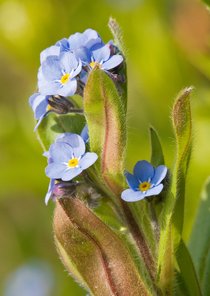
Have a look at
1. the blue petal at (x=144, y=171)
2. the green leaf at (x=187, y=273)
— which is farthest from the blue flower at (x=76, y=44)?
the green leaf at (x=187, y=273)

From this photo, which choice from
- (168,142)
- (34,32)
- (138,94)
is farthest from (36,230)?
(168,142)

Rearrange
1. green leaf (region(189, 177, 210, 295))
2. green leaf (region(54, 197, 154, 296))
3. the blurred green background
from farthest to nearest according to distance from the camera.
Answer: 1. the blurred green background
2. green leaf (region(189, 177, 210, 295))
3. green leaf (region(54, 197, 154, 296))

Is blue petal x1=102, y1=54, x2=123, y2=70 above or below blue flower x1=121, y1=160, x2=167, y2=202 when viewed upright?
above

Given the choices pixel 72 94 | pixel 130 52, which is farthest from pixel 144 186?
pixel 130 52

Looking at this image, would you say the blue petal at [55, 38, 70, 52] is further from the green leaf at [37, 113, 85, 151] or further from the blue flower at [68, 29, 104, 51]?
the green leaf at [37, 113, 85, 151]

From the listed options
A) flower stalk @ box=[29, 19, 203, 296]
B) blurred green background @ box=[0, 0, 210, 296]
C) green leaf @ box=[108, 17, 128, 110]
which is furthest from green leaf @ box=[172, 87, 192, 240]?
blurred green background @ box=[0, 0, 210, 296]

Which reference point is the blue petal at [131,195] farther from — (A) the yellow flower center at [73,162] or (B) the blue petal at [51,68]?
(B) the blue petal at [51,68]

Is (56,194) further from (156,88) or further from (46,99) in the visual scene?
(156,88)
